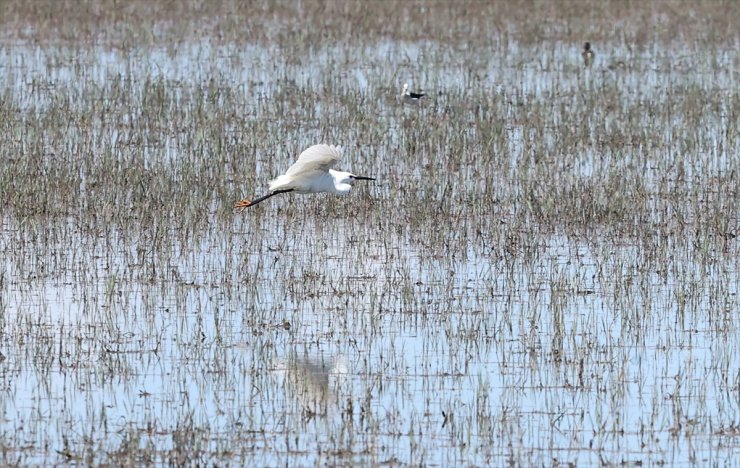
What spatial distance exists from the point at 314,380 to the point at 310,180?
3454 mm

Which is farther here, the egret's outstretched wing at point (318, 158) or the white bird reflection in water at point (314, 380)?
the egret's outstretched wing at point (318, 158)

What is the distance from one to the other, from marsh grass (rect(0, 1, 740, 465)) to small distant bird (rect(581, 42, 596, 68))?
1.00 feet

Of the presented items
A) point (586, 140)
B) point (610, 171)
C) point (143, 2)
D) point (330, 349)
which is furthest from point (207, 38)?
point (330, 349)

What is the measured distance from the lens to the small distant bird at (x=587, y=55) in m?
17.0

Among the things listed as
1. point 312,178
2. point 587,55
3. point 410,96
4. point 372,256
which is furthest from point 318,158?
point 587,55

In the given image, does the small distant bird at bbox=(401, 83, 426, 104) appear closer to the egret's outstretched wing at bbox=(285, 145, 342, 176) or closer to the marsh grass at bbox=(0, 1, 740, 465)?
the marsh grass at bbox=(0, 1, 740, 465)

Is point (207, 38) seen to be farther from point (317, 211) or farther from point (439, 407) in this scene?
point (439, 407)

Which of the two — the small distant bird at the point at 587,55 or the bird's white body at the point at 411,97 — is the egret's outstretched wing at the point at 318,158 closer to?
the bird's white body at the point at 411,97

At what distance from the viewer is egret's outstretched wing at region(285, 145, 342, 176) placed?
954cm

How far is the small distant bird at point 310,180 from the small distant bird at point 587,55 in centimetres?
743

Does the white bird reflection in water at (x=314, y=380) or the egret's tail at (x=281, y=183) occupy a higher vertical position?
the egret's tail at (x=281, y=183)

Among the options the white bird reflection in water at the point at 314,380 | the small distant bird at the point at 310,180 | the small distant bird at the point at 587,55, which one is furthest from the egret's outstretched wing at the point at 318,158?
the small distant bird at the point at 587,55

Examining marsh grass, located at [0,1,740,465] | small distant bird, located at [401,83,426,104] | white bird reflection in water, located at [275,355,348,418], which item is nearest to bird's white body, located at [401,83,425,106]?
small distant bird, located at [401,83,426,104]

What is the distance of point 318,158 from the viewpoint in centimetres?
960
